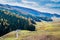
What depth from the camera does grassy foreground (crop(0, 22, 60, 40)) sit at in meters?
6.85

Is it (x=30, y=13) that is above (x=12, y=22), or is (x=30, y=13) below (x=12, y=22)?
above

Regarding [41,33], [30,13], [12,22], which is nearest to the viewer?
[41,33]

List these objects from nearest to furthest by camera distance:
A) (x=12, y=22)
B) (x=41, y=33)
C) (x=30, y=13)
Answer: (x=41, y=33) → (x=12, y=22) → (x=30, y=13)

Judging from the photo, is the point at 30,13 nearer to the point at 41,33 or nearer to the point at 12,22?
the point at 12,22

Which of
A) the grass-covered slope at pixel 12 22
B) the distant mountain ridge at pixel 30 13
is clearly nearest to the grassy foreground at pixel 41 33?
the grass-covered slope at pixel 12 22

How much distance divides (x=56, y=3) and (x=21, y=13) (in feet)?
6.09

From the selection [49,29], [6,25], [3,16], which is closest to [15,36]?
[6,25]

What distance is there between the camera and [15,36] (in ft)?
22.8

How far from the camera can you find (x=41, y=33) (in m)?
7.02

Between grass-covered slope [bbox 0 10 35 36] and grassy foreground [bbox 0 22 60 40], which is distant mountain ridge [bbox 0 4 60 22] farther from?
grassy foreground [bbox 0 22 60 40]

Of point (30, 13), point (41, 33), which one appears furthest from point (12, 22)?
point (41, 33)

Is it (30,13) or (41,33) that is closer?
(41,33)

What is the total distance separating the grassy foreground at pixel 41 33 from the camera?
685 centimetres

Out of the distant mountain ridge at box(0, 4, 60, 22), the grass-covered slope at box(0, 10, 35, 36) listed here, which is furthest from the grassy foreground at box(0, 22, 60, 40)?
the distant mountain ridge at box(0, 4, 60, 22)
